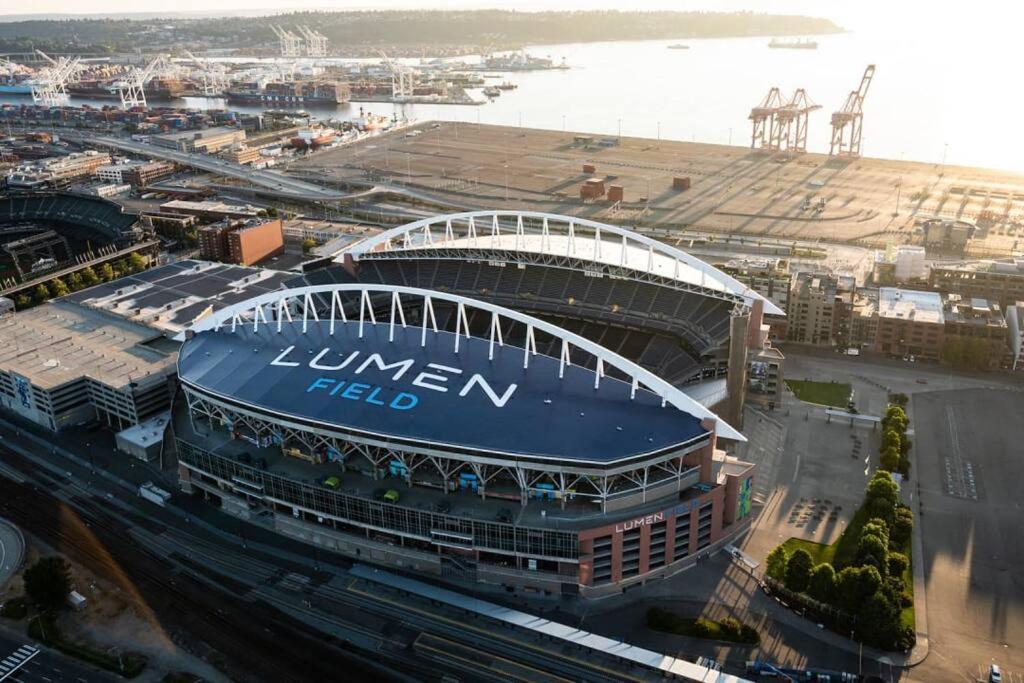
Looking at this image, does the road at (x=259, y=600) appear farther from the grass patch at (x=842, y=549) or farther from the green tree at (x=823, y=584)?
the grass patch at (x=842, y=549)

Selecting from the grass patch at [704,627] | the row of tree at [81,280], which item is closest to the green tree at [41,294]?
the row of tree at [81,280]

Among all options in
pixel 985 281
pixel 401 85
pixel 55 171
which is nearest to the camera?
pixel 985 281

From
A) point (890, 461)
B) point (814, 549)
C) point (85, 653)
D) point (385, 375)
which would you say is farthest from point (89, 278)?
point (890, 461)

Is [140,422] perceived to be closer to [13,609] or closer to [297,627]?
[13,609]

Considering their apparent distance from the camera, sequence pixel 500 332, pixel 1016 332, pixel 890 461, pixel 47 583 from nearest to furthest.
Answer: pixel 47 583
pixel 890 461
pixel 500 332
pixel 1016 332

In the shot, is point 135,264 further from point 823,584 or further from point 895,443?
point 823,584

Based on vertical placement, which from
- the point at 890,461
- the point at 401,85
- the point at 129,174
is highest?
the point at 401,85
